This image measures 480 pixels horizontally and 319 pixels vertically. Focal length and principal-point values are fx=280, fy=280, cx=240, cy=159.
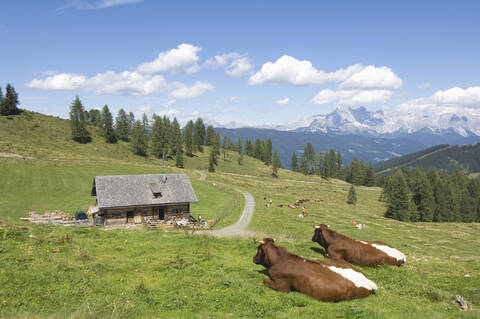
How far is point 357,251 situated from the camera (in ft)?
53.2

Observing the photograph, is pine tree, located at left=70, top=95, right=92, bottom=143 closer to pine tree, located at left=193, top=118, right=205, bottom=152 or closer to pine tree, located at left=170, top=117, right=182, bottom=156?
pine tree, located at left=170, top=117, right=182, bottom=156

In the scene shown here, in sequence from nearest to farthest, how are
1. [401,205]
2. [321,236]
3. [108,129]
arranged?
1. [321,236]
2. [401,205]
3. [108,129]

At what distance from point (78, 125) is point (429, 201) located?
13822cm

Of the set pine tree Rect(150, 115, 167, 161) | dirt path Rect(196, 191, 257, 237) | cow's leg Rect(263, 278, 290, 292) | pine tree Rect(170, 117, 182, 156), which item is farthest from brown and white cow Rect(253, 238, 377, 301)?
pine tree Rect(170, 117, 182, 156)

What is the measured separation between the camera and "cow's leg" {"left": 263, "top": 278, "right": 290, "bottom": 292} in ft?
37.7

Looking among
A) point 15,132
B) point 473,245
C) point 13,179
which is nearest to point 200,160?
point 15,132

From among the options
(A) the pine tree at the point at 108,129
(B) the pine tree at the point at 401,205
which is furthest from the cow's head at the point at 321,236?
(A) the pine tree at the point at 108,129

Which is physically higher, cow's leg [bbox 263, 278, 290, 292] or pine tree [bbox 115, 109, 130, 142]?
pine tree [bbox 115, 109, 130, 142]

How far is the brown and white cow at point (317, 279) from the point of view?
1082 cm

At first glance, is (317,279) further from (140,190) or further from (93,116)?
(93,116)

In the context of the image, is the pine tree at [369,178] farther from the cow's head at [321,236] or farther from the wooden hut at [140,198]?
the cow's head at [321,236]

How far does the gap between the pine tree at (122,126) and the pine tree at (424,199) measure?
131 m

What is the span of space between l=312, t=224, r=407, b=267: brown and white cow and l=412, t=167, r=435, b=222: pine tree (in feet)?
290

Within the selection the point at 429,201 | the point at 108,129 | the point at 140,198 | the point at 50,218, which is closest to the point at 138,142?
the point at 108,129
